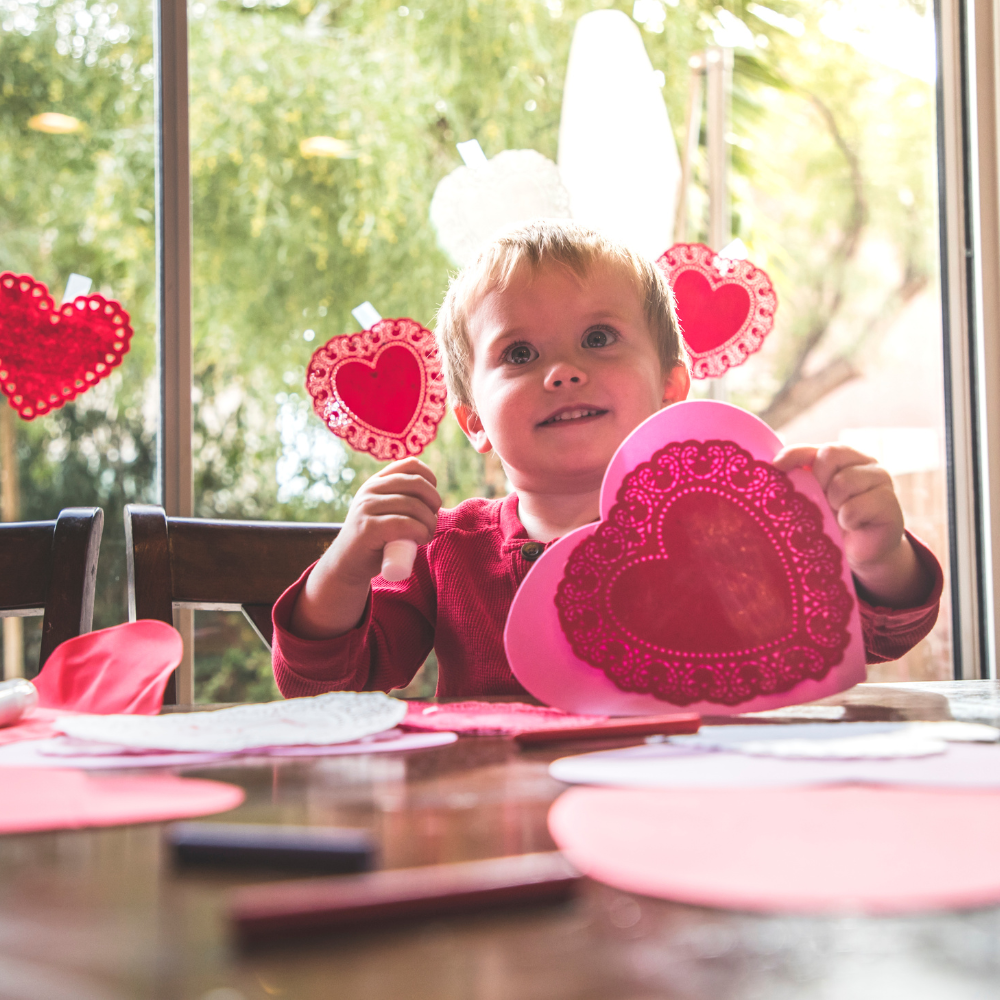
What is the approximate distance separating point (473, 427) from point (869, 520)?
51 centimetres

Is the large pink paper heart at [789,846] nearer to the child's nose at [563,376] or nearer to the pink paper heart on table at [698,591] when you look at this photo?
the pink paper heart on table at [698,591]

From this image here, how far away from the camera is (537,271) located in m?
0.92

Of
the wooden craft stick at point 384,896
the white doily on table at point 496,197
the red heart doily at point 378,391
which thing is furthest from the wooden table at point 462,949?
the white doily on table at point 496,197

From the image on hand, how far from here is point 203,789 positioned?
0.37m

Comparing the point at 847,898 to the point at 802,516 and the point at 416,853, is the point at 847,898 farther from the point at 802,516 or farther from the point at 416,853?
the point at 802,516

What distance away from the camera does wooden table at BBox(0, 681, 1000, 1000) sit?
19cm

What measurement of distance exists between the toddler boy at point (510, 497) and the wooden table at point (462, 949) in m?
0.46

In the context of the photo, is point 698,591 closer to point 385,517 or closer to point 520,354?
point 385,517

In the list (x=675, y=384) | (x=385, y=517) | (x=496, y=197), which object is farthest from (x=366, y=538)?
(x=496, y=197)

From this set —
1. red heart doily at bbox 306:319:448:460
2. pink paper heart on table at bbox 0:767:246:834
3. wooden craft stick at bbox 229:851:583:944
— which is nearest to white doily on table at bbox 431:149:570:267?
red heart doily at bbox 306:319:448:460

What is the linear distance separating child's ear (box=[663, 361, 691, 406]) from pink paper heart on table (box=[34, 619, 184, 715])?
1.94 ft

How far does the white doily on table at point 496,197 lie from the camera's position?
3.69ft

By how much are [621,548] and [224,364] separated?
3.78ft

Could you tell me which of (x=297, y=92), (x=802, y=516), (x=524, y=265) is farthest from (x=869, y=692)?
(x=297, y=92)
